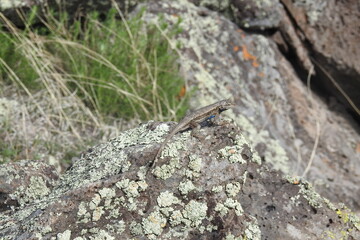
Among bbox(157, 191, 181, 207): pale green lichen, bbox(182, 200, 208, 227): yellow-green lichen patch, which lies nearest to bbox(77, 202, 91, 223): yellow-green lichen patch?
bbox(157, 191, 181, 207): pale green lichen

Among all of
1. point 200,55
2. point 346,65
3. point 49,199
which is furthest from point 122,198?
point 346,65

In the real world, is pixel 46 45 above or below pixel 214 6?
above

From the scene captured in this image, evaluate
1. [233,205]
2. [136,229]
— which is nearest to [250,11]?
[233,205]

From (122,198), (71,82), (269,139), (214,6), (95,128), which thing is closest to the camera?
(122,198)

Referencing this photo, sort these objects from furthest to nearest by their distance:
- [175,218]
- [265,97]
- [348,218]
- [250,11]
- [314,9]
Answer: [314,9]
[250,11]
[265,97]
[348,218]
[175,218]

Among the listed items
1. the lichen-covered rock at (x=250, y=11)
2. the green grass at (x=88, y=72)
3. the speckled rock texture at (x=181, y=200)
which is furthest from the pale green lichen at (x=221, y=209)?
the lichen-covered rock at (x=250, y=11)

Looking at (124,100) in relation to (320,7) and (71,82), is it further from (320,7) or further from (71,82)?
(320,7)

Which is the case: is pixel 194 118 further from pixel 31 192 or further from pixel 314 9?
pixel 314 9
